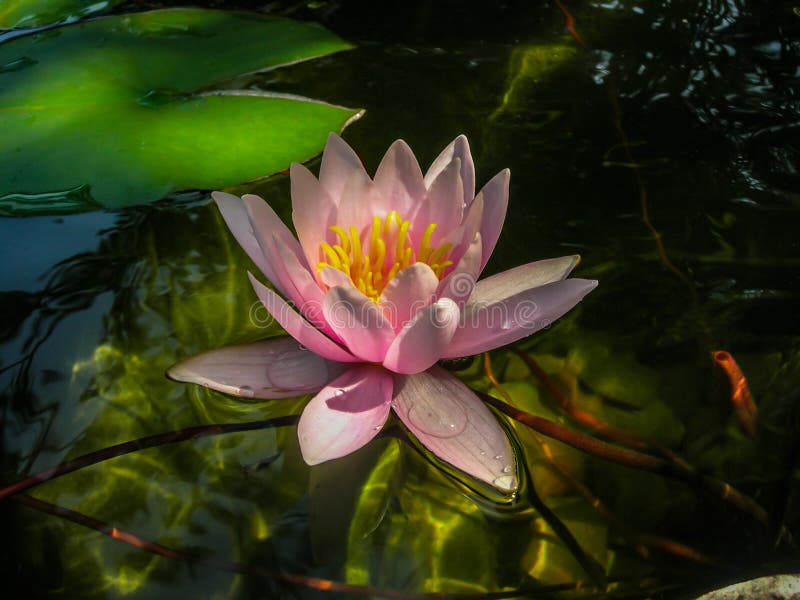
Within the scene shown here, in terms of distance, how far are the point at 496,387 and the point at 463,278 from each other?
1.32ft

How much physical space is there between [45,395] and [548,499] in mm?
1279

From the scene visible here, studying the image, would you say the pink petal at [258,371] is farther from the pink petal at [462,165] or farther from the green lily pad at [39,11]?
the green lily pad at [39,11]

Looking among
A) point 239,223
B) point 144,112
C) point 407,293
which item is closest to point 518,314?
point 407,293

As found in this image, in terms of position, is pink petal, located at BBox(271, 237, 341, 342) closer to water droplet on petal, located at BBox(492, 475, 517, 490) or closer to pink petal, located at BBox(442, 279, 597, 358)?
pink petal, located at BBox(442, 279, 597, 358)

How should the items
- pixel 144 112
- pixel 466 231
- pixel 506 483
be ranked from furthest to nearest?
pixel 144 112, pixel 466 231, pixel 506 483

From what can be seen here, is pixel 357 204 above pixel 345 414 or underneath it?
above

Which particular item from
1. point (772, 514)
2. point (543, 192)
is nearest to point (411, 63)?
point (543, 192)

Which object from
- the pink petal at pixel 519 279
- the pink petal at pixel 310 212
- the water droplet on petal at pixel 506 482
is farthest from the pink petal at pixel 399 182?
the water droplet on petal at pixel 506 482

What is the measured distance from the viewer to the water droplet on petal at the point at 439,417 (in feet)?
4.82

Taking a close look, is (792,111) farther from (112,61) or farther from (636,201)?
(112,61)

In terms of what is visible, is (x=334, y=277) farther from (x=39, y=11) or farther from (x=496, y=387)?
(x=39, y=11)

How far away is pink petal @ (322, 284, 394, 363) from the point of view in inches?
54.1

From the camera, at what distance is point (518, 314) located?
5.04ft

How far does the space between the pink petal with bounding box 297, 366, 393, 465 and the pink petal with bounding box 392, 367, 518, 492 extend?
52 millimetres
